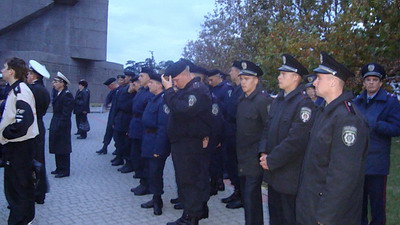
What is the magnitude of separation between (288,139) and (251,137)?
3.14 ft

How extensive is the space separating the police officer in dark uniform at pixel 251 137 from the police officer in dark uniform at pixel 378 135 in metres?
1.15

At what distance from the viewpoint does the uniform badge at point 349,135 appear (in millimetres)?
2740

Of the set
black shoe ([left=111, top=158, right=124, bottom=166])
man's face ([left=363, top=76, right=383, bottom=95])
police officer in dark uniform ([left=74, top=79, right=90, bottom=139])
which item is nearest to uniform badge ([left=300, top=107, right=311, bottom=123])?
man's face ([left=363, top=76, right=383, bottom=95])

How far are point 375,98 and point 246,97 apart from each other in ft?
4.73

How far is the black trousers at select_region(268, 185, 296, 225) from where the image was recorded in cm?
366

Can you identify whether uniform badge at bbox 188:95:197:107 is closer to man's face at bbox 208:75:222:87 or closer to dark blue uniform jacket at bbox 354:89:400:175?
dark blue uniform jacket at bbox 354:89:400:175

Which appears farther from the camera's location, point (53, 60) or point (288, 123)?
point (53, 60)

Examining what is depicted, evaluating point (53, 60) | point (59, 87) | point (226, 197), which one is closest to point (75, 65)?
point (53, 60)

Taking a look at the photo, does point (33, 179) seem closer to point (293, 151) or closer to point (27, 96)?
point (27, 96)

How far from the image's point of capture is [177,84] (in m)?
4.80

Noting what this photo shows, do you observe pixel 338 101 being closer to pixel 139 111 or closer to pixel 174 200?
pixel 174 200

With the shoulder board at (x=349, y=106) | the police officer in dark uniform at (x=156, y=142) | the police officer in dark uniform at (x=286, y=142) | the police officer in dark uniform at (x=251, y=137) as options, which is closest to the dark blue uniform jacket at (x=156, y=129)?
the police officer in dark uniform at (x=156, y=142)

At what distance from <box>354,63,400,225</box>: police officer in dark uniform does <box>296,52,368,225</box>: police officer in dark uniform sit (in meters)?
1.39

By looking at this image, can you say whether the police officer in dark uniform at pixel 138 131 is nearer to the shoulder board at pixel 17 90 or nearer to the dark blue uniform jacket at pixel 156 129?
the dark blue uniform jacket at pixel 156 129
